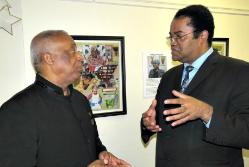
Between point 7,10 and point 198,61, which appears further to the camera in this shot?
point 7,10

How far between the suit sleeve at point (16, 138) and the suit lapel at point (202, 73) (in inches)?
37.2

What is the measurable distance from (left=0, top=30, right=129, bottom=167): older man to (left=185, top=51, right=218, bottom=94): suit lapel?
636 millimetres

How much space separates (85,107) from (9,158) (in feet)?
1.96

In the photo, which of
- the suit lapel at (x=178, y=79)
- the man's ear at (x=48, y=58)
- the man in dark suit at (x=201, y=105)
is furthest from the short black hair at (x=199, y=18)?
the man's ear at (x=48, y=58)

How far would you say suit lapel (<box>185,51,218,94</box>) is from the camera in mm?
1690

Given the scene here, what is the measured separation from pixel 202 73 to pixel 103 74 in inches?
39.0

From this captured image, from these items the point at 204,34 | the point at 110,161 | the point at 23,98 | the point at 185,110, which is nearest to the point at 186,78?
the point at 204,34

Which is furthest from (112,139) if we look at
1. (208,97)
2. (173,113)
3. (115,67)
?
(173,113)

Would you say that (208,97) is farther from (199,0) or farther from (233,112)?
(199,0)

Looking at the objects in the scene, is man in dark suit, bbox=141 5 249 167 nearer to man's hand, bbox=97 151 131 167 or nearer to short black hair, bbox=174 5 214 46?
short black hair, bbox=174 5 214 46

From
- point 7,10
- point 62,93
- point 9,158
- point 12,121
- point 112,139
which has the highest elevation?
point 7,10

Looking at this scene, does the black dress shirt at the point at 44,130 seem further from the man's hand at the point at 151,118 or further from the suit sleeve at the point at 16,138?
the man's hand at the point at 151,118

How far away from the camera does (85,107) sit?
1.86 meters

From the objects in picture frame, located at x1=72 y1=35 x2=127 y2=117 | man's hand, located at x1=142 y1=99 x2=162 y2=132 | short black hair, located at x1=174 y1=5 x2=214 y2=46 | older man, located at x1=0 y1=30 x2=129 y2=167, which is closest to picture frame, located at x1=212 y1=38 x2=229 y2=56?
picture frame, located at x1=72 y1=35 x2=127 y2=117
